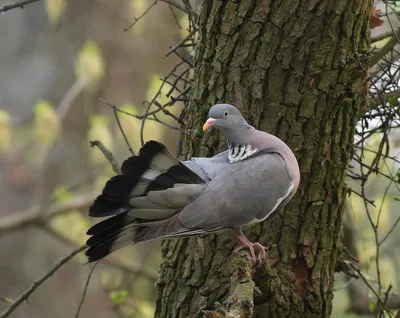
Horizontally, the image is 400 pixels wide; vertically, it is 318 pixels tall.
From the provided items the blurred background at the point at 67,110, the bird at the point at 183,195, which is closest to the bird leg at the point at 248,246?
the bird at the point at 183,195

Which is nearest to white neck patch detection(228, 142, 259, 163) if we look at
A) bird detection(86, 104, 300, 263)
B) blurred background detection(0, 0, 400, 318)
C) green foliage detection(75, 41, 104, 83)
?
bird detection(86, 104, 300, 263)

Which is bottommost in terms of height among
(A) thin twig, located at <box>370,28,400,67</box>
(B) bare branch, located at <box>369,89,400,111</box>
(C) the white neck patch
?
(C) the white neck patch

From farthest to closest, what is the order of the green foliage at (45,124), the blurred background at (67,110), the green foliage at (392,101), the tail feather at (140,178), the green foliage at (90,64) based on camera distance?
1. the blurred background at (67,110)
2. the green foliage at (90,64)
3. the green foliage at (45,124)
4. the green foliage at (392,101)
5. the tail feather at (140,178)

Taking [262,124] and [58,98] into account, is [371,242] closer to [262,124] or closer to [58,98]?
[262,124]

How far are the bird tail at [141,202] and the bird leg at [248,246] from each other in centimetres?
22

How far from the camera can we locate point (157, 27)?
A: 3.41 metres

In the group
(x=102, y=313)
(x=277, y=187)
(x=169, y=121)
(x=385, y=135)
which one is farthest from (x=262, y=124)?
(x=102, y=313)

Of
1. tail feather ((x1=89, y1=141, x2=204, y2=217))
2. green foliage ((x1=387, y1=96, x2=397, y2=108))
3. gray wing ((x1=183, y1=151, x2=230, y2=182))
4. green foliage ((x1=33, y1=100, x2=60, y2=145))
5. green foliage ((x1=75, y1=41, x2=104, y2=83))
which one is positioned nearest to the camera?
tail feather ((x1=89, y1=141, x2=204, y2=217))

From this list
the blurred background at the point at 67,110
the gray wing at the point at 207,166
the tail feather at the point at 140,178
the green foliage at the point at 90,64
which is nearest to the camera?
the tail feather at the point at 140,178

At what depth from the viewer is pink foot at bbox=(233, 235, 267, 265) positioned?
147cm

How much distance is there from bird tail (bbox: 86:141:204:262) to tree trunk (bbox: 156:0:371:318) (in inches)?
14.8

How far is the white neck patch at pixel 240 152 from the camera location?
145 cm

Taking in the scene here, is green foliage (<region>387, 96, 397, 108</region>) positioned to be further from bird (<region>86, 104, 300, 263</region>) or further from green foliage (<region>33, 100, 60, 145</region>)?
green foliage (<region>33, 100, 60, 145</region>)

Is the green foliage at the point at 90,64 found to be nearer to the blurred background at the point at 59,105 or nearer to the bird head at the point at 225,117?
the blurred background at the point at 59,105
